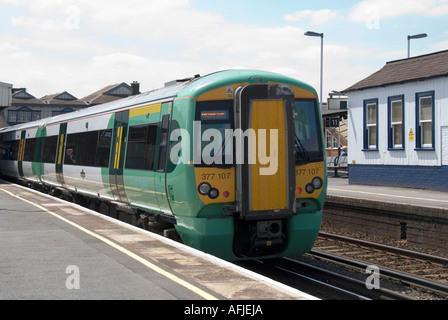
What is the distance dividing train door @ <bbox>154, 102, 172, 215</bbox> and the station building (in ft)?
43.2

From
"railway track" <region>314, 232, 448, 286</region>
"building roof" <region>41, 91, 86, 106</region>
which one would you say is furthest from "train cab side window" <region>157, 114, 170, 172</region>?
"building roof" <region>41, 91, 86, 106</region>

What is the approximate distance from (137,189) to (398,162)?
45.4 feet

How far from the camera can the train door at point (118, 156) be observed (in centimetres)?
1197

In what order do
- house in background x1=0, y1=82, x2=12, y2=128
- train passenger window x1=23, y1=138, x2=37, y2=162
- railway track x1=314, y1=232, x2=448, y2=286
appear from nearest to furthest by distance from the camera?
railway track x1=314, y1=232, x2=448, y2=286 < train passenger window x1=23, y1=138, x2=37, y2=162 < house in background x1=0, y1=82, x2=12, y2=128

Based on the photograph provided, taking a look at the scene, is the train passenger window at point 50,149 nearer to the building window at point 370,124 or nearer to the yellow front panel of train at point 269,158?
the yellow front panel of train at point 269,158

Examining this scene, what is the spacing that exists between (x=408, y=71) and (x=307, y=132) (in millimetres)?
14426

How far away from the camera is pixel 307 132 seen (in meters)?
9.80

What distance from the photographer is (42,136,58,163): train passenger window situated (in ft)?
63.0

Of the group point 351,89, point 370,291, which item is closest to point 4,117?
point 351,89

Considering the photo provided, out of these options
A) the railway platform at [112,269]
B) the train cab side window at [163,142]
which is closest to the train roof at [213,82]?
the train cab side window at [163,142]

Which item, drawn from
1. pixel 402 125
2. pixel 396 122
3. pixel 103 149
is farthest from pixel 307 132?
pixel 396 122
